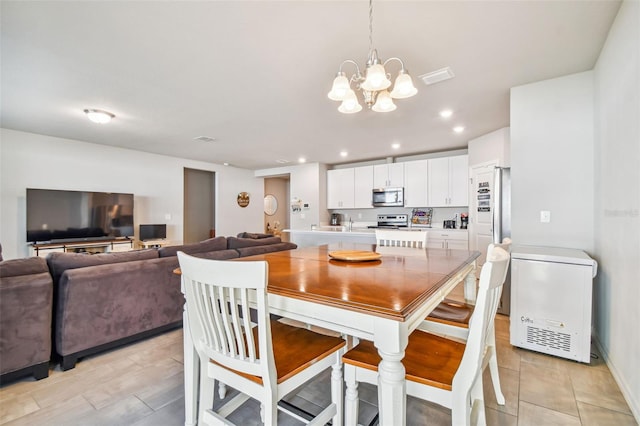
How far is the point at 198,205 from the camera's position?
7414 mm

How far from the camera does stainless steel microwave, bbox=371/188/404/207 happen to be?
6.12m

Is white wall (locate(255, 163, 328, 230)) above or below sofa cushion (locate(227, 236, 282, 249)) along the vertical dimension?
above

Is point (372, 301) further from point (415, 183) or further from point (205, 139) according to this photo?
point (415, 183)

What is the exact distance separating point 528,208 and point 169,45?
3.40 metres

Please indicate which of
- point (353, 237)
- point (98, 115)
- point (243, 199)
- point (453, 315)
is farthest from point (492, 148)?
point (243, 199)

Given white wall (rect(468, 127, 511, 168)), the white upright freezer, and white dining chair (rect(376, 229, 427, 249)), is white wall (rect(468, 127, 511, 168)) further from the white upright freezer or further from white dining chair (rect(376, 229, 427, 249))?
white dining chair (rect(376, 229, 427, 249))

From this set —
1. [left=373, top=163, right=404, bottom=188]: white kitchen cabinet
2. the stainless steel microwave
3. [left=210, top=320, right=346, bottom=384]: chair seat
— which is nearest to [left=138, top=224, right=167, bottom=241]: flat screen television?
the stainless steel microwave

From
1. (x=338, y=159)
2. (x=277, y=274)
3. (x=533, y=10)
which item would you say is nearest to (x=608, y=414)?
(x=277, y=274)

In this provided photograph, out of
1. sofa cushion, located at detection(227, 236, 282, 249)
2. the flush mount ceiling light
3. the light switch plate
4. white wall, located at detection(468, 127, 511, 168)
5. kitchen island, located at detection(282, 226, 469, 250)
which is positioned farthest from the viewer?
kitchen island, located at detection(282, 226, 469, 250)

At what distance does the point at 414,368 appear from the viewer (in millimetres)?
1179

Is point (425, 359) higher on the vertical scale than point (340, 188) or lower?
lower

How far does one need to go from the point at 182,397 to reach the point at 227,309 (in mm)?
1168

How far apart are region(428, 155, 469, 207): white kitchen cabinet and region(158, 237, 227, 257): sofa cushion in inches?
167

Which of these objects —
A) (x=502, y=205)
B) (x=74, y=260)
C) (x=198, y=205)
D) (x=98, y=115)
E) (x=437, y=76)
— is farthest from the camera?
(x=198, y=205)
